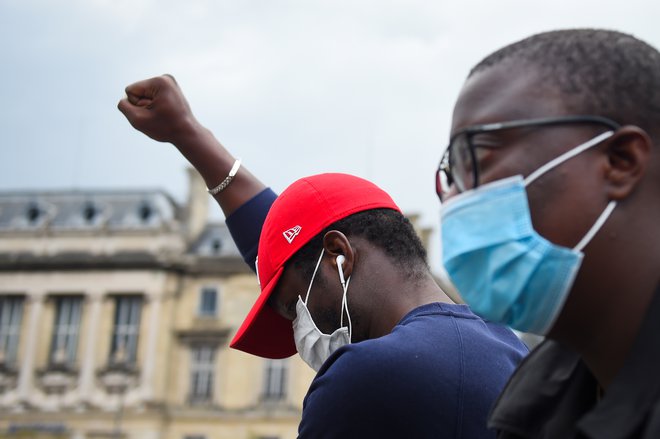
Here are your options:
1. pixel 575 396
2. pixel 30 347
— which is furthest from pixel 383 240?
pixel 30 347

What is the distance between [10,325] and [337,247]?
3343 centimetres

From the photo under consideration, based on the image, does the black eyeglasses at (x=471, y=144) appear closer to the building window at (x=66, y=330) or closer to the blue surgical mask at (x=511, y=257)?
the blue surgical mask at (x=511, y=257)

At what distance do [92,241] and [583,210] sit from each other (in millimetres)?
33419

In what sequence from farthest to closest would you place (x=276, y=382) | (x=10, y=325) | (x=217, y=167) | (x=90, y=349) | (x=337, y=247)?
(x=10, y=325), (x=90, y=349), (x=276, y=382), (x=217, y=167), (x=337, y=247)

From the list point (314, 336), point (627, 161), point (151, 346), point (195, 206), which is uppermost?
point (195, 206)

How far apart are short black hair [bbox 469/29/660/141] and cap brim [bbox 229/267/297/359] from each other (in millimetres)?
1444

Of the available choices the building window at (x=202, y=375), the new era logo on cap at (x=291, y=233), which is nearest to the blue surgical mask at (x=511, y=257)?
the new era logo on cap at (x=291, y=233)

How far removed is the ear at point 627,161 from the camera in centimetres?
158

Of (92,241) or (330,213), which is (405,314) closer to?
(330,213)

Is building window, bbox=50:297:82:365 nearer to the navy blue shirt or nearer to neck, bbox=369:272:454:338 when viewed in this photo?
neck, bbox=369:272:454:338

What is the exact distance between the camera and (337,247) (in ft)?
9.07

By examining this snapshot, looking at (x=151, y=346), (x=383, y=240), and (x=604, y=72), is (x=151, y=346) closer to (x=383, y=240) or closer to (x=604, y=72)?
(x=383, y=240)

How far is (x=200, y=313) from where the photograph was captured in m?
32.6

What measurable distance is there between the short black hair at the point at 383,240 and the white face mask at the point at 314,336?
58 mm
